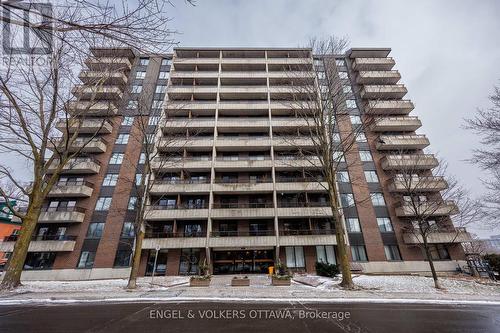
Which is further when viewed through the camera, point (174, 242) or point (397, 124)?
point (397, 124)

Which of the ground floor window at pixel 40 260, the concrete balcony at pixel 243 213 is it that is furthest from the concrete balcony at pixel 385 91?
the ground floor window at pixel 40 260

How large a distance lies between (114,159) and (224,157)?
1358cm

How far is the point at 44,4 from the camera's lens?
2965 mm

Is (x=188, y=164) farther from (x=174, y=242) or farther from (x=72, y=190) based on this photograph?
(x=72, y=190)

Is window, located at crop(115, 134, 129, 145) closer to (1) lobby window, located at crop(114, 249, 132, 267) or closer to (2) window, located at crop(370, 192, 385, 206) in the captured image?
(1) lobby window, located at crop(114, 249, 132, 267)

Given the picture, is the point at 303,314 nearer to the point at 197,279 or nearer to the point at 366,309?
the point at 366,309

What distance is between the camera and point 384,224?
2323cm

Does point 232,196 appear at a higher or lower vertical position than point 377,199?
higher

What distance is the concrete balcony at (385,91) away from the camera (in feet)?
97.0

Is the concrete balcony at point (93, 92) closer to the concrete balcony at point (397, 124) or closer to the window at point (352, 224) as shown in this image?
the window at point (352, 224)

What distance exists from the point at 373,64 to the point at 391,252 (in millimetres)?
27208

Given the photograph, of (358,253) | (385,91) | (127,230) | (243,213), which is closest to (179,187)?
(127,230)

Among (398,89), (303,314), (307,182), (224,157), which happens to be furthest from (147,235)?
(398,89)

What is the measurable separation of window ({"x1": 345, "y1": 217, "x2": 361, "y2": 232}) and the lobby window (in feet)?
76.9
